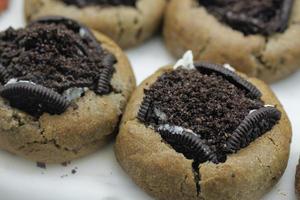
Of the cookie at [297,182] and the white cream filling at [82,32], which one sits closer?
the cookie at [297,182]

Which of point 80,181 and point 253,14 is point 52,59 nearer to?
point 80,181

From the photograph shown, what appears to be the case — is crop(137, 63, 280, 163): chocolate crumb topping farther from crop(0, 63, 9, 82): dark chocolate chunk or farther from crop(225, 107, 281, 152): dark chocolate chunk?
crop(0, 63, 9, 82): dark chocolate chunk

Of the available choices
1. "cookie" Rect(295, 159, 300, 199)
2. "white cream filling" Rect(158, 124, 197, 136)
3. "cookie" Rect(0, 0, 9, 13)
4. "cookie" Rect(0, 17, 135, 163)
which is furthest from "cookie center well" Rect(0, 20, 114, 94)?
"cookie" Rect(295, 159, 300, 199)

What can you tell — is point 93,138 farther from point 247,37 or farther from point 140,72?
point 247,37

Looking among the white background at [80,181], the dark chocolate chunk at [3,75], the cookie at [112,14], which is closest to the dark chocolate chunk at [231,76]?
the white background at [80,181]

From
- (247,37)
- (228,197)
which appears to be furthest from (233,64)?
(228,197)

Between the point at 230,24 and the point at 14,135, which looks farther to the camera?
the point at 230,24

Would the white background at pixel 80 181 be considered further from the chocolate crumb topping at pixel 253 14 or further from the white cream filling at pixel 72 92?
the chocolate crumb topping at pixel 253 14
